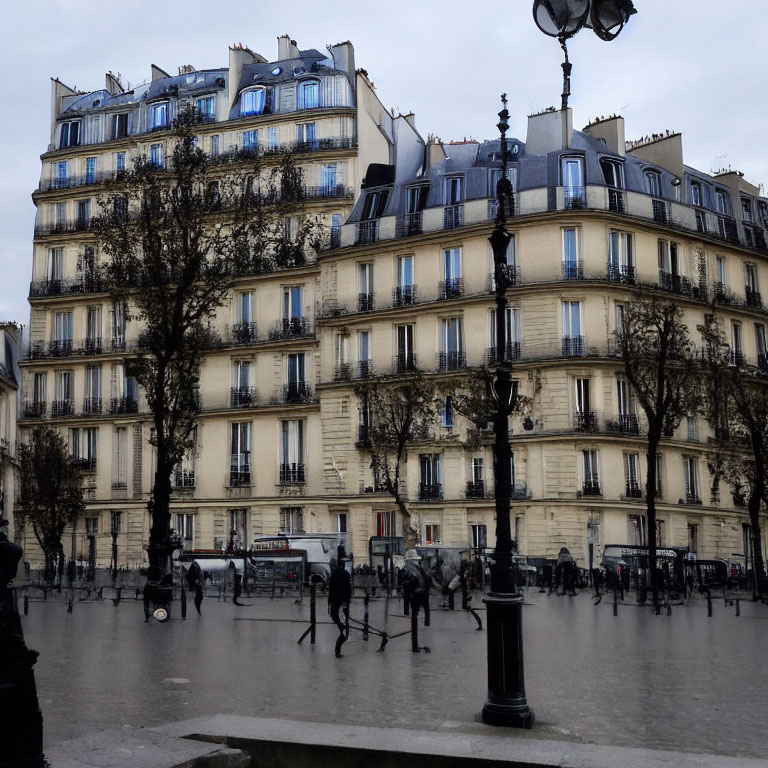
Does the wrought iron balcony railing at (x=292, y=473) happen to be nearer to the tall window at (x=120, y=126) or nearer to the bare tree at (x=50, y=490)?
the bare tree at (x=50, y=490)

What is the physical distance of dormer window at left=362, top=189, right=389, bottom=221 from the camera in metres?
47.4

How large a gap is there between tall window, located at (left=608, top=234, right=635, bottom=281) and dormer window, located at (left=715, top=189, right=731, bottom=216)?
726cm

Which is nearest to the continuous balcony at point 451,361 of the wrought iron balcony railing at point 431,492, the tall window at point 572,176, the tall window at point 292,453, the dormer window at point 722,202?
the wrought iron balcony railing at point 431,492

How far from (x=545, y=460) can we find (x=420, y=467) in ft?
17.4

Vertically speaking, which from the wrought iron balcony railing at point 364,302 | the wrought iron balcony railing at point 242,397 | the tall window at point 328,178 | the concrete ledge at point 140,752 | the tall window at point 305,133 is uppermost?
the tall window at point 305,133

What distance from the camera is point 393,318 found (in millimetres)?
45438

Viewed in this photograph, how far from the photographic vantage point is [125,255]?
92.4ft

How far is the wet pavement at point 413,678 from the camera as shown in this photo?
9648 millimetres

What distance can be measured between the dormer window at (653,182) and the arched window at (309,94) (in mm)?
15165

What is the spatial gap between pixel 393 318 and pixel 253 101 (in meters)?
14.0

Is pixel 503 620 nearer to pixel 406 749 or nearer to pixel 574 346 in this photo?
pixel 406 749

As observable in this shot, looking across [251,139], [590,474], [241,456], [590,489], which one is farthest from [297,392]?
[590,489]

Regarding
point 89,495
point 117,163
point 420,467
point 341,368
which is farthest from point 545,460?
point 117,163

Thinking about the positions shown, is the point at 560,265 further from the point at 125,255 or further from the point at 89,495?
the point at 89,495
